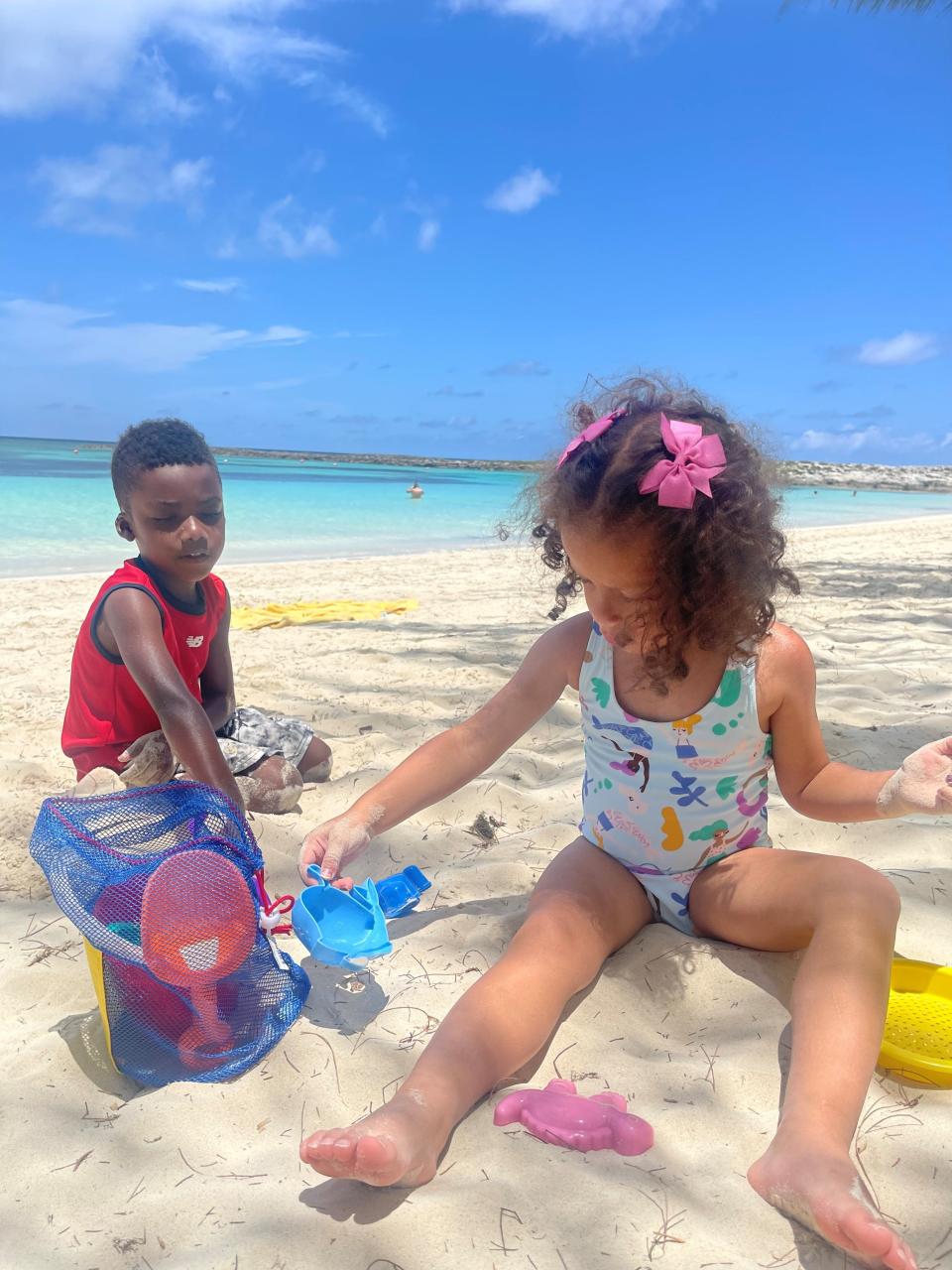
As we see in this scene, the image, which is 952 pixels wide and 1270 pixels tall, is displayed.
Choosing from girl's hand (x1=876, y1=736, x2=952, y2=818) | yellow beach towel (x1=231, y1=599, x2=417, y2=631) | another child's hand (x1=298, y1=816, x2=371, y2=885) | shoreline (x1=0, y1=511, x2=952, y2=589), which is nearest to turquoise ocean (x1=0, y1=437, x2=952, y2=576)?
shoreline (x1=0, y1=511, x2=952, y2=589)

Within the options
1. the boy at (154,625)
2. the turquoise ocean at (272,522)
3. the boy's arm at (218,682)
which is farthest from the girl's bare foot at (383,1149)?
the turquoise ocean at (272,522)

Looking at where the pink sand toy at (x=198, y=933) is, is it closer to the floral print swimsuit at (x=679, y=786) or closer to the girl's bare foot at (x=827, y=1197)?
the floral print swimsuit at (x=679, y=786)

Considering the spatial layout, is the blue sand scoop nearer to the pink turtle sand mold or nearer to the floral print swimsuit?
the pink turtle sand mold

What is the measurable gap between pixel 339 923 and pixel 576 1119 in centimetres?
67

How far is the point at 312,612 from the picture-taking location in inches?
254

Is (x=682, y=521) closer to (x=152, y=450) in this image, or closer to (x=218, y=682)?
(x=152, y=450)

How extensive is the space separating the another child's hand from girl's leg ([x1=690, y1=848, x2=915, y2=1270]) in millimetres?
733

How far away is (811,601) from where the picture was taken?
6637 mm

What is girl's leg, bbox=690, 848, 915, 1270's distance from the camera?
1.27 metres

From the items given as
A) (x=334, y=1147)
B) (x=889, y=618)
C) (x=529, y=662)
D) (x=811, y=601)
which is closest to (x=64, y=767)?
(x=529, y=662)

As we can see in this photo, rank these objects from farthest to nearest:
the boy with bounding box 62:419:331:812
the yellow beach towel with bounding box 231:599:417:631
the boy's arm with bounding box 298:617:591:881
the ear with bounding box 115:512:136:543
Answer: the yellow beach towel with bounding box 231:599:417:631 < the ear with bounding box 115:512:136:543 < the boy with bounding box 62:419:331:812 < the boy's arm with bounding box 298:617:591:881

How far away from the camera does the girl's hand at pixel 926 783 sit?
170 centimetres

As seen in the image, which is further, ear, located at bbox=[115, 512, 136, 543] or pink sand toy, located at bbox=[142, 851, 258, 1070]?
ear, located at bbox=[115, 512, 136, 543]

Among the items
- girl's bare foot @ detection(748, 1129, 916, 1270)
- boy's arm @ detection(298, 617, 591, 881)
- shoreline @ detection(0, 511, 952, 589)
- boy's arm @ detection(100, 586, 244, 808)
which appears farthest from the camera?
shoreline @ detection(0, 511, 952, 589)
